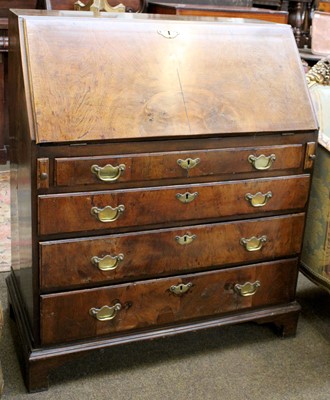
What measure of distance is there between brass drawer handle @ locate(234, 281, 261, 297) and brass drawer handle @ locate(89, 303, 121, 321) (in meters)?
0.49

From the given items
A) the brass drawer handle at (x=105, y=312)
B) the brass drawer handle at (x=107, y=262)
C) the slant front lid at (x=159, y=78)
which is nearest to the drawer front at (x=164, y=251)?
the brass drawer handle at (x=107, y=262)

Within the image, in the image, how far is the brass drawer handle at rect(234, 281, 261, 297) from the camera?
7.57 feet

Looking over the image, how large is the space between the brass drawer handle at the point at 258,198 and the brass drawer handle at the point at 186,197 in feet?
0.73

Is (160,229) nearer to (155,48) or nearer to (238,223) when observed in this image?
(238,223)

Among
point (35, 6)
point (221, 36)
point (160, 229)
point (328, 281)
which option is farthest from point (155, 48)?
point (35, 6)

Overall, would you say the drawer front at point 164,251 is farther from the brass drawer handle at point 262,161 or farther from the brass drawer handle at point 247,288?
the brass drawer handle at point 262,161

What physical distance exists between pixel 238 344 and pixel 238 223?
1.86 feet

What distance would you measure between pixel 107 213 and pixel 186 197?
288 millimetres

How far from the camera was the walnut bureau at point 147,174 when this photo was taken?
1.88m

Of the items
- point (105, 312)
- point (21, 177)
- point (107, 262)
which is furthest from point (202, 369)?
point (21, 177)

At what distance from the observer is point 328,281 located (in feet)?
8.02

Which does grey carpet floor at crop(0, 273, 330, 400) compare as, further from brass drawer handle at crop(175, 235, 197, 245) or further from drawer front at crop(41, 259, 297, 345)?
brass drawer handle at crop(175, 235, 197, 245)

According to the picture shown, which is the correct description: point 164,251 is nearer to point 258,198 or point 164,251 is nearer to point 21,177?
point 258,198

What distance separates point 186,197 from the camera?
2.07 metres
